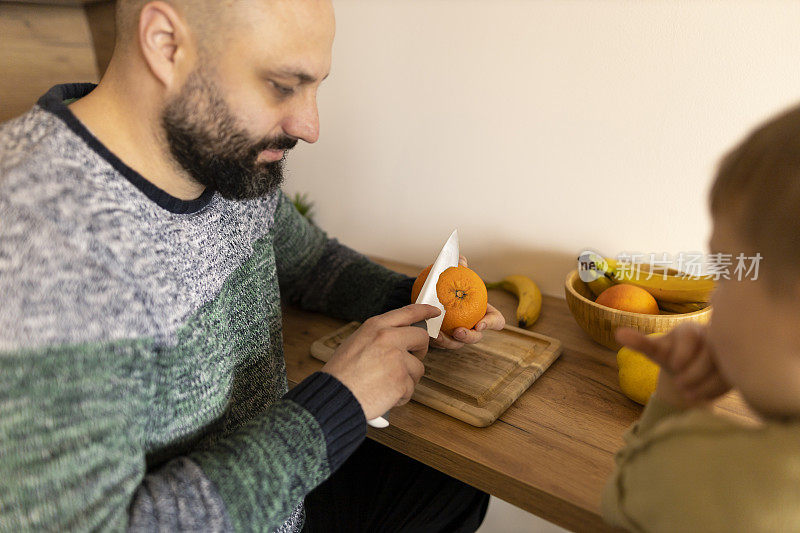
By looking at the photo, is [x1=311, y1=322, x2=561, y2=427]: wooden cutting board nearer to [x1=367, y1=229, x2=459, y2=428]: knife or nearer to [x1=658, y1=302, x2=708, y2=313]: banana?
[x1=367, y1=229, x2=459, y2=428]: knife

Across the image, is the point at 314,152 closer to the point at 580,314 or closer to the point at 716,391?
the point at 580,314

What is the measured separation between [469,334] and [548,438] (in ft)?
0.76

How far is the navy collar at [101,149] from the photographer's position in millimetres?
673

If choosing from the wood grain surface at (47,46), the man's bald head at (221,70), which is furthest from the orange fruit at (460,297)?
the wood grain surface at (47,46)

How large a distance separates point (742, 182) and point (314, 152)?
123 cm

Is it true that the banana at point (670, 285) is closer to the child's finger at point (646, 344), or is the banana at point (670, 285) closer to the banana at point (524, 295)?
the banana at point (524, 295)

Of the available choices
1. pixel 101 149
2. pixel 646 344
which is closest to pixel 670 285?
pixel 646 344

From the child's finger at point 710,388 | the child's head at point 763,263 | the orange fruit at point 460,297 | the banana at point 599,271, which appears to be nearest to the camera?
the child's head at point 763,263

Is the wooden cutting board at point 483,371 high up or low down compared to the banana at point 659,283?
down

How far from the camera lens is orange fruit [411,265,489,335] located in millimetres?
924

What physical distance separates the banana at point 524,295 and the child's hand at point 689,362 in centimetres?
51

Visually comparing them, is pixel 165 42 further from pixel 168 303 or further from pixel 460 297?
pixel 460 297

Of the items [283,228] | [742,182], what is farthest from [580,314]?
[283,228]

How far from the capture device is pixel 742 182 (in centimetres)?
50
